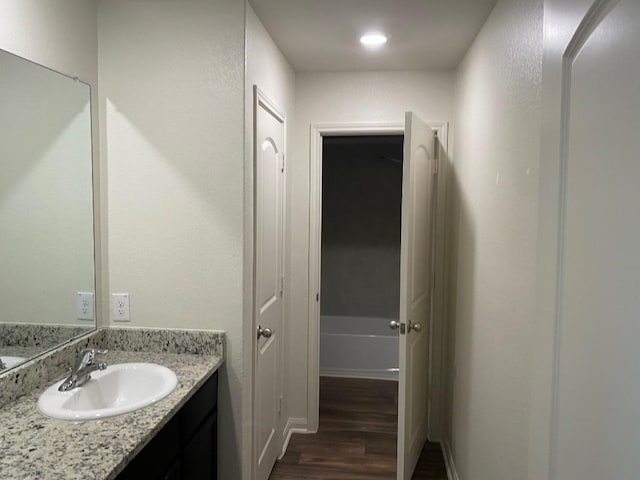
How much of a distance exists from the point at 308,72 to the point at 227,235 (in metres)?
1.51

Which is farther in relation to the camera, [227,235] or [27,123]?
[227,235]

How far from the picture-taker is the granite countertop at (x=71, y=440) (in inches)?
44.6

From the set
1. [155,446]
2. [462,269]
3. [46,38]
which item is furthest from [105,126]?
[462,269]

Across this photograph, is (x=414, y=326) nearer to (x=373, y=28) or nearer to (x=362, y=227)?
(x=373, y=28)

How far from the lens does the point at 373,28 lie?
225cm

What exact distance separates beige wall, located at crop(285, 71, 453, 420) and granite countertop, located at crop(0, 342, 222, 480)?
1501mm

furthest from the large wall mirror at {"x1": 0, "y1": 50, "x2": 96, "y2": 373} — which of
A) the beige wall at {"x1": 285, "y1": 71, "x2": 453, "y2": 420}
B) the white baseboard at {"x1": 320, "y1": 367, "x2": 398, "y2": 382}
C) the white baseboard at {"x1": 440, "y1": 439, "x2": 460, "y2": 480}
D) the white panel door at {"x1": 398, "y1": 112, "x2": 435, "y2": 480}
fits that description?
the white baseboard at {"x1": 320, "y1": 367, "x2": 398, "y2": 382}

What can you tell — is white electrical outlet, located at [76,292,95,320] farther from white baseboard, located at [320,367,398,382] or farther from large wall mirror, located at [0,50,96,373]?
white baseboard, located at [320,367,398,382]

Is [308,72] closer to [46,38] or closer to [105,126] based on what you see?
[105,126]

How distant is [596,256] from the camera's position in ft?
2.49

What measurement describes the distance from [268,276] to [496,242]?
1.17 m

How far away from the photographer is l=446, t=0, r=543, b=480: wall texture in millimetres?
1478

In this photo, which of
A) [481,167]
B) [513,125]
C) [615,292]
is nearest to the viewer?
[615,292]

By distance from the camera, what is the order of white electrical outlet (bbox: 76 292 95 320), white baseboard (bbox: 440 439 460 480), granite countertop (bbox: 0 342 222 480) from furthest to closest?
white baseboard (bbox: 440 439 460 480)
white electrical outlet (bbox: 76 292 95 320)
granite countertop (bbox: 0 342 222 480)
